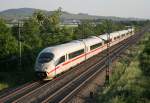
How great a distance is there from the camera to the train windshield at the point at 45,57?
2695 cm

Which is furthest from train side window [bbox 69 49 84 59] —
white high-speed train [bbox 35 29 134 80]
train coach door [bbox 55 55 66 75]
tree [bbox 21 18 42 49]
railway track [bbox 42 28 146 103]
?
tree [bbox 21 18 42 49]

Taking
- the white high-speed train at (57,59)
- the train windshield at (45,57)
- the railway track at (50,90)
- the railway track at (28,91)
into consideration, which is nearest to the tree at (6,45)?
the white high-speed train at (57,59)

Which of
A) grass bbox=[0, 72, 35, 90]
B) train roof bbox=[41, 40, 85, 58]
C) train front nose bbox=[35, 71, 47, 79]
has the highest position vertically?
train roof bbox=[41, 40, 85, 58]

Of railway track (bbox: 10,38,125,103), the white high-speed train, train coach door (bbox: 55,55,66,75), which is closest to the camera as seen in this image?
railway track (bbox: 10,38,125,103)

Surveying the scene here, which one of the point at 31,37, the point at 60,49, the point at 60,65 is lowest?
the point at 60,65

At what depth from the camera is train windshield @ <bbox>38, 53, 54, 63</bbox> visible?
2695cm

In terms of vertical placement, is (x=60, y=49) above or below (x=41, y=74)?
above

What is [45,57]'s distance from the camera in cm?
2736

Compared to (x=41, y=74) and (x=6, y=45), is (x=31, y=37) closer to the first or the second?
(x=6, y=45)

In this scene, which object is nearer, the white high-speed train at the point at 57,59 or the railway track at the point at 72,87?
the railway track at the point at 72,87

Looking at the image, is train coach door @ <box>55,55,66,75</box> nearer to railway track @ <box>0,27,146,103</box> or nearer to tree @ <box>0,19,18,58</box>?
railway track @ <box>0,27,146,103</box>

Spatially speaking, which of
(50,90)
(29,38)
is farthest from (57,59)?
(29,38)

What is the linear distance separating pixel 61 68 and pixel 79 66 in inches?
308

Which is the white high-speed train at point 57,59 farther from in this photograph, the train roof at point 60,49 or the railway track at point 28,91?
the railway track at point 28,91
